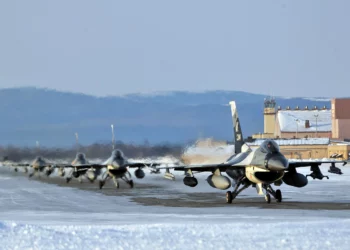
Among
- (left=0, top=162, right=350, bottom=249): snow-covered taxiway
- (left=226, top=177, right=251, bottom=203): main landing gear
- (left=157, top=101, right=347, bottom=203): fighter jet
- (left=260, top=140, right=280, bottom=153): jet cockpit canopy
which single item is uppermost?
(left=260, top=140, right=280, bottom=153): jet cockpit canopy

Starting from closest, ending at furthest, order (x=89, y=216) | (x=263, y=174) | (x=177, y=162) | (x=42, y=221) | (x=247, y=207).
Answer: (x=42, y=221)
(x=89, y=216)
(x=247, y=207)
(x=263, y=174)
(x=177, y=162)

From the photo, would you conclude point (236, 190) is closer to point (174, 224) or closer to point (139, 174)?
point (174, 224)

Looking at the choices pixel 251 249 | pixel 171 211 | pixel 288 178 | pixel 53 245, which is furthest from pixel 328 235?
pixel 288 178

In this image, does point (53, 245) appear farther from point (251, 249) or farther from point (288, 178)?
point (288, 178)

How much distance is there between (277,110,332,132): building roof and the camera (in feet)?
504

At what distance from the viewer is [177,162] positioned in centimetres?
6253

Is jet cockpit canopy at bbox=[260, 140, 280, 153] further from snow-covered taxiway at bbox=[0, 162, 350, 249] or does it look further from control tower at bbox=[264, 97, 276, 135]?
control tower at bbox=[264, 97, 276, 135]

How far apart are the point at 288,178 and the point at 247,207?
5.03 meters

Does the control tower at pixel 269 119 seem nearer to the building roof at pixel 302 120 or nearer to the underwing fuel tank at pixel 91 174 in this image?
the building roof at pixel 302 120

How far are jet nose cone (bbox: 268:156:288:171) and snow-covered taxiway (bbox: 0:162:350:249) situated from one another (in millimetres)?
1258

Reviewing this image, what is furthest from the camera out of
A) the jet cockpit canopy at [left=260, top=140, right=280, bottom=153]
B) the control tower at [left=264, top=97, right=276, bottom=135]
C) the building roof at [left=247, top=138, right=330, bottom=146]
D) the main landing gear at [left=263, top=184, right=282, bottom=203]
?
the control tower at [left=264, top=97, right=276, bottom=135]

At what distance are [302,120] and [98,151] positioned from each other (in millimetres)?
A: 92754

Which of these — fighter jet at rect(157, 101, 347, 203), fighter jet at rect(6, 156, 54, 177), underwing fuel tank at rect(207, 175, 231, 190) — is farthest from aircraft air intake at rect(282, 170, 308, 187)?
fighter jet at rect(6, 156, 54, 177)

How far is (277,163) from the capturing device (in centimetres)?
3067
